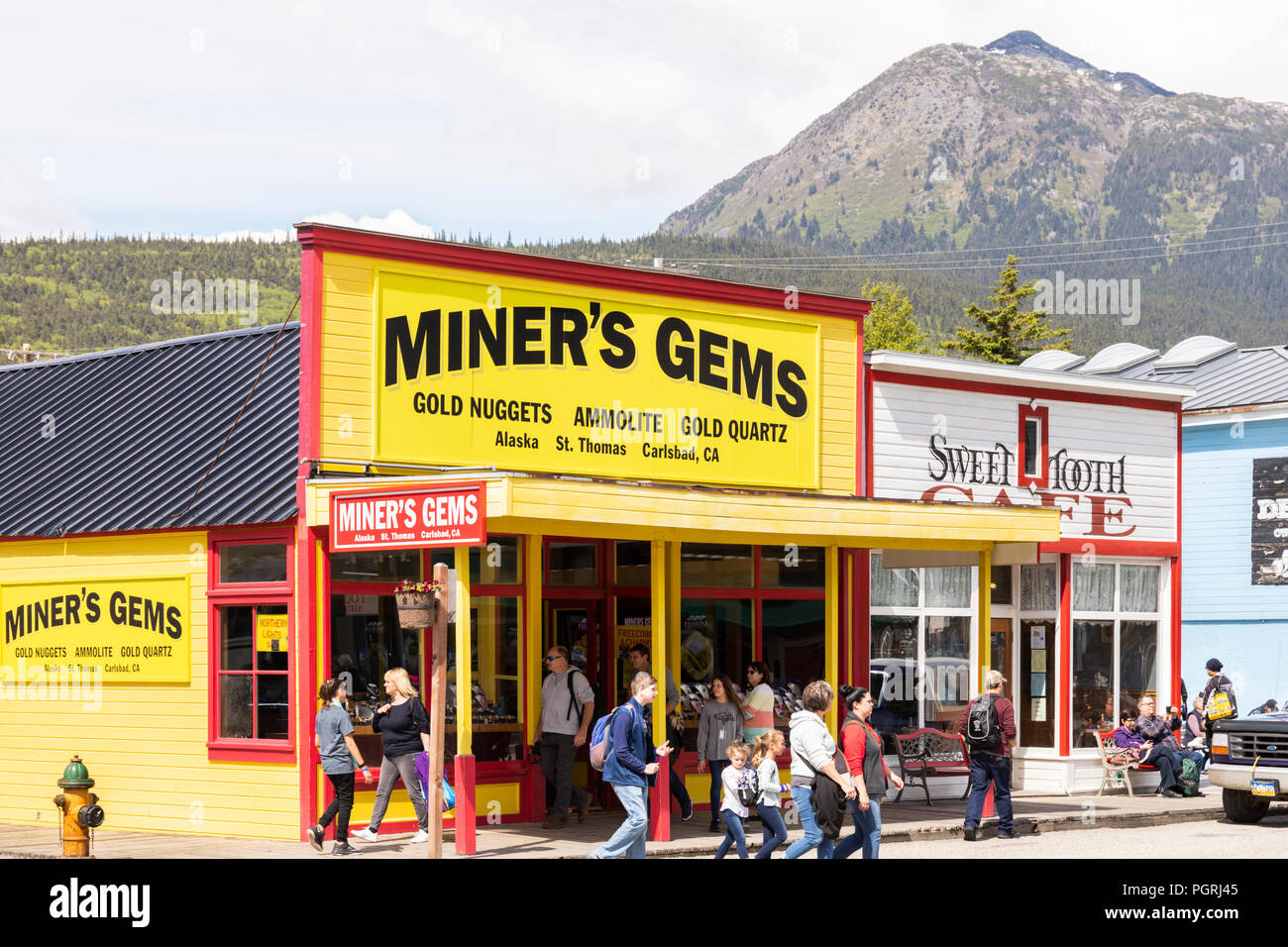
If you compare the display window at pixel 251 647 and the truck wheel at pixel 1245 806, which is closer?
the display window at pixel 251 647

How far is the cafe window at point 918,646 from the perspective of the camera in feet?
70.8

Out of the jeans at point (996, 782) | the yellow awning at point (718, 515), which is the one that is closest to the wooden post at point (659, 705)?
the yellow awning at point (718, 515)

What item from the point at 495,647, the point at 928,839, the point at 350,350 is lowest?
the point at 928,839

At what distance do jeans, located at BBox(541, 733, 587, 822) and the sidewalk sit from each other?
0.30m

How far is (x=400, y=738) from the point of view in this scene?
1522 cm

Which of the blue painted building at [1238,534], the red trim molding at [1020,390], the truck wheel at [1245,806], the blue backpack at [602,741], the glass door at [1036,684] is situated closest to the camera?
the blue backpack at [602,741]

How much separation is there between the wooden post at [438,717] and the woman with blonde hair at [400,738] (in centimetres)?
47

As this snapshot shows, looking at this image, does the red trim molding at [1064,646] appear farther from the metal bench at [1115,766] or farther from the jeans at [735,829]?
the jeans at [735,829]

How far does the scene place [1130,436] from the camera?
24.1 m

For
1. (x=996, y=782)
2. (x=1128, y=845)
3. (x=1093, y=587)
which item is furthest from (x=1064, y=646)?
(x=1128, y=845)

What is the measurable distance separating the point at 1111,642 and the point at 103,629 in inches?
556

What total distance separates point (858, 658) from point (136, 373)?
9.97 metres

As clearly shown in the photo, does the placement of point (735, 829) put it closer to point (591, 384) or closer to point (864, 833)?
point (864, 833)

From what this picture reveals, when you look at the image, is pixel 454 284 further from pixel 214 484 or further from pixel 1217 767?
pixel 1217 767
